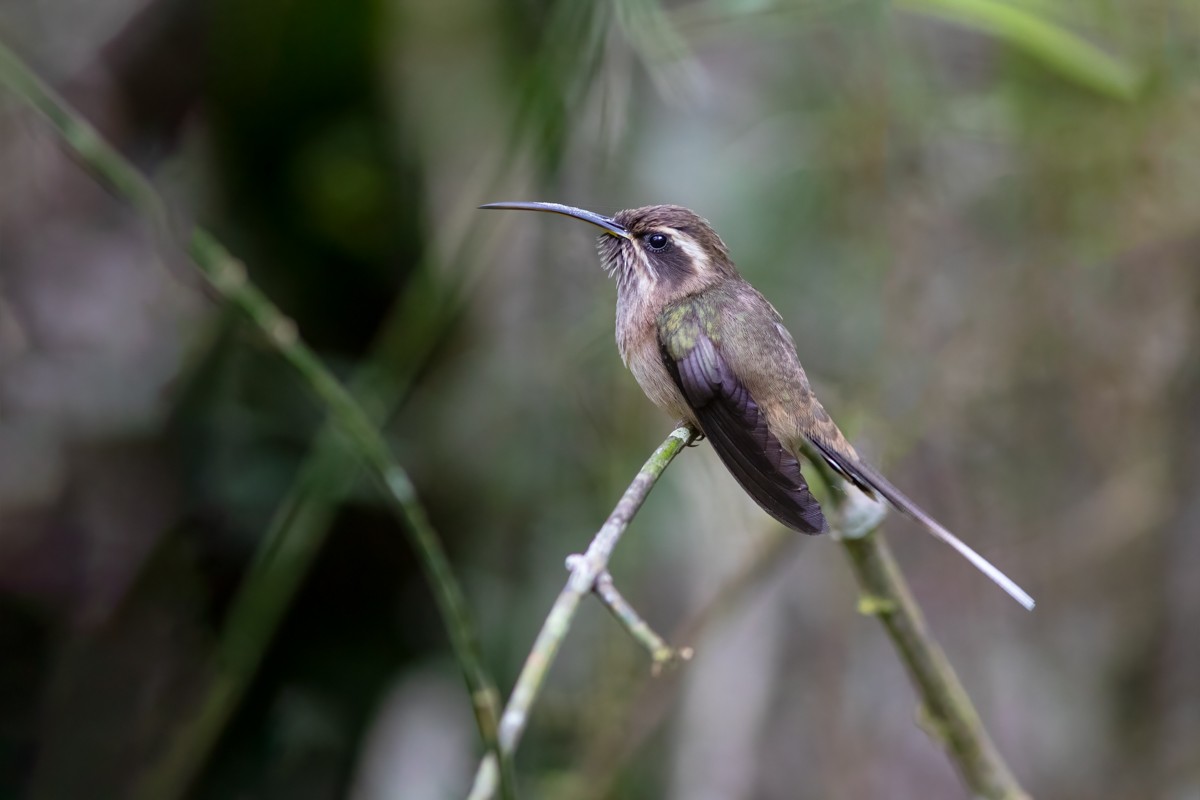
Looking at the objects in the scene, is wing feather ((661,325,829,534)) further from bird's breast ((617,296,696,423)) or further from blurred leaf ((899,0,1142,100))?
blurred leaf ((899,0,1142,100))

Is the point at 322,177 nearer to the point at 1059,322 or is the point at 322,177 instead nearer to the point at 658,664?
the point at 1059,322

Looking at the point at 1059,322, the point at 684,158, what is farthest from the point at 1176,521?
the point at 684,158

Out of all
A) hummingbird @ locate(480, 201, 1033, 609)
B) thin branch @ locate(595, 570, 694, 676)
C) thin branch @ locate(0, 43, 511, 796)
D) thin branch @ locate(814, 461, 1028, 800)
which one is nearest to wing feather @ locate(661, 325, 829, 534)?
hummingbird @ locate(480, 201, 1033, 609)

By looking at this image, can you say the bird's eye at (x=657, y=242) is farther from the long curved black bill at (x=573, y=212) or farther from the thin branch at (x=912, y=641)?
the thin branch at (x=912, y=641)

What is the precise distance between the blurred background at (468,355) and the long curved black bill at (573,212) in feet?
2.42

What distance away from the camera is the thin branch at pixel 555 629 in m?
1.07

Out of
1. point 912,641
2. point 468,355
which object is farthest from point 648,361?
point 468,355

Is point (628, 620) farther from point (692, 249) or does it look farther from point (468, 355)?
point (468, 355)

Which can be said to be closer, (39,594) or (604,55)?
(604,55)

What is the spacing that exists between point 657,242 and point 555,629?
Result: 3.83 feet

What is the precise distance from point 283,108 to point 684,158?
1243 mm

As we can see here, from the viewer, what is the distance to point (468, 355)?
362cm

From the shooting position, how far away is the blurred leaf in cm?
233

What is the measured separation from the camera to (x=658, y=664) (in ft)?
3.74
